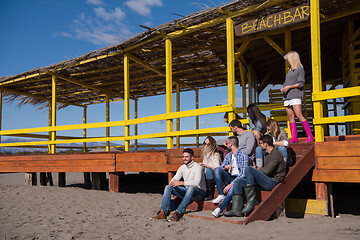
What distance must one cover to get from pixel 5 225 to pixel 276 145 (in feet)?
15.9

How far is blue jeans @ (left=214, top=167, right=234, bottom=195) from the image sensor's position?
580 cm

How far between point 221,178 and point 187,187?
0.72 metres

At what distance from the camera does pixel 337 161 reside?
5602 millimetres

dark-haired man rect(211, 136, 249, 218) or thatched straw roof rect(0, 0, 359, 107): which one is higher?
thatched straw roof rect(0, 0, 359, 107)

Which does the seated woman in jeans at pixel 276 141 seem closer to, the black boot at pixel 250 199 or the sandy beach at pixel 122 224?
the black boot at pixel 250 199

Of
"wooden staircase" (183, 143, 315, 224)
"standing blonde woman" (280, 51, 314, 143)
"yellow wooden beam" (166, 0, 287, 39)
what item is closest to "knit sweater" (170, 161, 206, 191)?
"wooden staircase" (183, 143, 315, 224)

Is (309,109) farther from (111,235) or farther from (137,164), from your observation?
(111,235)

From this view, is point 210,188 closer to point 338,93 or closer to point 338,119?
point 338,119

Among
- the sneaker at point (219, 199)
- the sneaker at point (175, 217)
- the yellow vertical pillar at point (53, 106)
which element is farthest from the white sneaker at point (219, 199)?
the yellow vertical pillar at point (53, 106)

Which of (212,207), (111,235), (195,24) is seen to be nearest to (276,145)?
(212,207)

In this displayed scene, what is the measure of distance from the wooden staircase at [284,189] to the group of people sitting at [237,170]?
138 millimetres

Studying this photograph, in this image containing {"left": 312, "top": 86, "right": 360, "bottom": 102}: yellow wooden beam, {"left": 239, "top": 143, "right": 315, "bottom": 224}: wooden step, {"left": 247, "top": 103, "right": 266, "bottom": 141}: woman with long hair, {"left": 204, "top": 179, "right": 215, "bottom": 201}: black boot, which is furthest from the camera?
{"left": 204, "top": 179, "right": 215, "bottom": 201}: black boot

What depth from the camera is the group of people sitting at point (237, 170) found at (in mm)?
5328

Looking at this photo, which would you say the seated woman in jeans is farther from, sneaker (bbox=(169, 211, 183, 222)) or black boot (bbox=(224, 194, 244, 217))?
sneaker (bbox=(169, 211, 183, 222))
